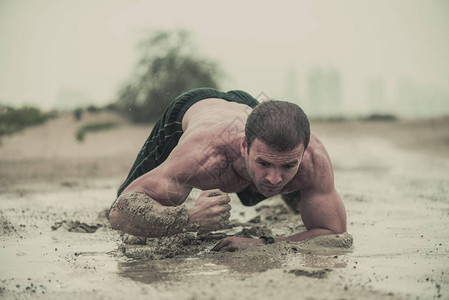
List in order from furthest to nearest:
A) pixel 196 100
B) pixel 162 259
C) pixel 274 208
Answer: pixel 274 208, pixel 196 100, pixel 162 259

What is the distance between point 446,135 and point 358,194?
7404mm

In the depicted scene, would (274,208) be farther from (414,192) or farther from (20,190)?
(20,190)

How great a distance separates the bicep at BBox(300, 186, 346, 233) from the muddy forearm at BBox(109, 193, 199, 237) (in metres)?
0.78

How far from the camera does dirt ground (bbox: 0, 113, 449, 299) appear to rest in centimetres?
274

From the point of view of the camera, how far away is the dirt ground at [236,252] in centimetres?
274

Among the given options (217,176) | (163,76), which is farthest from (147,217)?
(163,76)

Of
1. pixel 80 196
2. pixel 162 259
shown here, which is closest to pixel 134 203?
pixel 162 259

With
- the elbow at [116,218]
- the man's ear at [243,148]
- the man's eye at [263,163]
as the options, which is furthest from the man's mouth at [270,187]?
the elbow at [116,218]

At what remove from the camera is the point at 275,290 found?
2.62 meters

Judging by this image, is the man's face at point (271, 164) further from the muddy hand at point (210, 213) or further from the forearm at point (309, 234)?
the forearm at point (309, 234)

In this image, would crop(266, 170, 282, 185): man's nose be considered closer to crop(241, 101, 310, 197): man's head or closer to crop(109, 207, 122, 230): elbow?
crop(241, 101, 310, 197): man's head

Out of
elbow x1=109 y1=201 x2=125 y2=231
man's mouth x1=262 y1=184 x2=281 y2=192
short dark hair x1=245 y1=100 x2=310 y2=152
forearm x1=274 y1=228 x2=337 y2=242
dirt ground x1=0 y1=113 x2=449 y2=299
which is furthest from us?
forearm x1=274 y1=228 x2=337 y2=242

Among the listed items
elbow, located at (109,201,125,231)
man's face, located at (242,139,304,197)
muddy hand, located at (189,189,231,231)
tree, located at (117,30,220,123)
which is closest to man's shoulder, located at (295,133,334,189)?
man's face, located at (242,139,304,197)

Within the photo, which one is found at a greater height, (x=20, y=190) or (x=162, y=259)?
(x=162, y=259)
